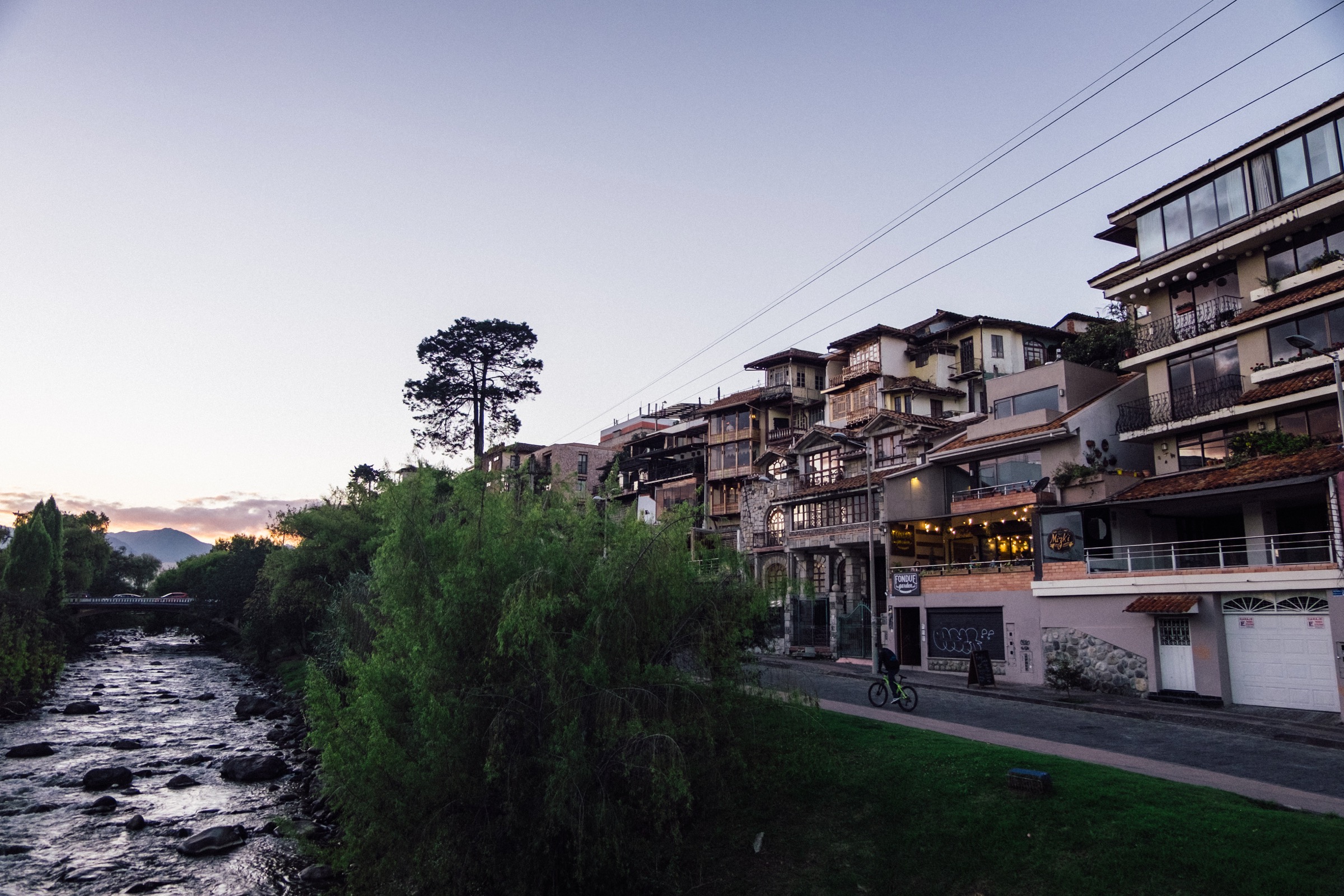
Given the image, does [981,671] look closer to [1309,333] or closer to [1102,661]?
[1102,661]

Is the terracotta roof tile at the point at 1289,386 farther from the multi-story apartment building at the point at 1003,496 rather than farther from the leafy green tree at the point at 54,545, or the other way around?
the leafy green tree at the point at 54,545

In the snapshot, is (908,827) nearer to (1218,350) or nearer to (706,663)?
(706,663)

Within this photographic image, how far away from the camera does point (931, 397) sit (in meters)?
59.8

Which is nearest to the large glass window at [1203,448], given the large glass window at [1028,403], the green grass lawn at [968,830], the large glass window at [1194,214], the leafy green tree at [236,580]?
the large glass window at [1028,403]

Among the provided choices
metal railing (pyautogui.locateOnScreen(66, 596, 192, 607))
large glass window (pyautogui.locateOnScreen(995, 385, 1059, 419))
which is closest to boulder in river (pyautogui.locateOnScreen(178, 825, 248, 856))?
large glass window (pyautogui.locateOnScreen(995, 385, 1059, 419))

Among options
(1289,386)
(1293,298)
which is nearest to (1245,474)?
(1289,386)

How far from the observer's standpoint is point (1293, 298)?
2997 cm

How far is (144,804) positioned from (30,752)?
10.6 m

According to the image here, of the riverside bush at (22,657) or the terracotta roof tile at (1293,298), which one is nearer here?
the terracotta roof tile at (1293,298)

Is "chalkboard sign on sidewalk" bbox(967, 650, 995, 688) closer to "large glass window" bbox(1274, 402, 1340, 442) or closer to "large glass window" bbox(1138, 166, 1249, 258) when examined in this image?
"large glass window" bbox(1274, 402, 1340, 442)

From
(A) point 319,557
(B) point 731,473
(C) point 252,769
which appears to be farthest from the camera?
(B) point 731,473

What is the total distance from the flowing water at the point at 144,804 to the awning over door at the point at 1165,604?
93.6 feet

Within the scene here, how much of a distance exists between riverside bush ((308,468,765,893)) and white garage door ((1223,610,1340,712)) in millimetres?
22454

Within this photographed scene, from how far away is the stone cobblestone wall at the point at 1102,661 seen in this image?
30.0 m
